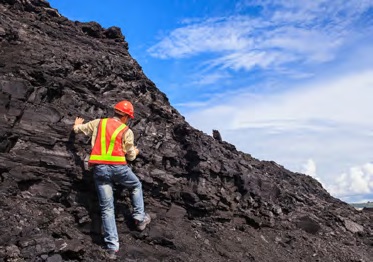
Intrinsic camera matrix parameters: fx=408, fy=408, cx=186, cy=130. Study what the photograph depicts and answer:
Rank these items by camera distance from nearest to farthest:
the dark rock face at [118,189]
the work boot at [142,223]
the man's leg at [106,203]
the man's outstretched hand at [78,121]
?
the man's leg at [106,203] < the dark rock face at [118,189] < the work boot at [142,223] < the man's outstretched hand at [78,121]

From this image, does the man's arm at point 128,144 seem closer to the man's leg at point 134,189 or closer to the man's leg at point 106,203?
the man's leg at point 134,189

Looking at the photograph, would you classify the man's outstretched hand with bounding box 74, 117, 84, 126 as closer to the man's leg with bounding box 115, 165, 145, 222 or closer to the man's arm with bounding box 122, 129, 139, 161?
the man's arm with bounding box 122, 129, 139, 161

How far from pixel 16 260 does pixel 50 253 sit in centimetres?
62

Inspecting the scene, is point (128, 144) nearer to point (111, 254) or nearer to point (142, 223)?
point (142, 223)

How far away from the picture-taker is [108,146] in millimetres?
8758

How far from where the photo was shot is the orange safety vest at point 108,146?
28.5ft

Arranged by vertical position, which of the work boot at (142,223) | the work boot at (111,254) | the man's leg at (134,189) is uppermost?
the man's leg at (134,189)

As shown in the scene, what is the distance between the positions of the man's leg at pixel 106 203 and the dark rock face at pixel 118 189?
1.17 ft

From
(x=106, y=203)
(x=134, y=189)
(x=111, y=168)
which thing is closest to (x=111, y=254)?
(x=106, y=203)

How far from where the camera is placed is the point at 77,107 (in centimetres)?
1064

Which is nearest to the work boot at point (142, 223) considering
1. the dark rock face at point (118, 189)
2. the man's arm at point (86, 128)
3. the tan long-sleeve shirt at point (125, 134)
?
the dark rock face at point (118, 189)

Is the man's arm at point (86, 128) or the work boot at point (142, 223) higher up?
the man's arm at point (86, 128)

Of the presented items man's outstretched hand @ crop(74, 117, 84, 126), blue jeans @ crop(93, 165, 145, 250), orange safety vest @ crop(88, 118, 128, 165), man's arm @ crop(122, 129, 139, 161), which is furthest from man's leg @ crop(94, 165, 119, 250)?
man's outstretched hand @ crop(74, 117, 84, 126)

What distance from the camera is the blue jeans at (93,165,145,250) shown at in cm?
841
